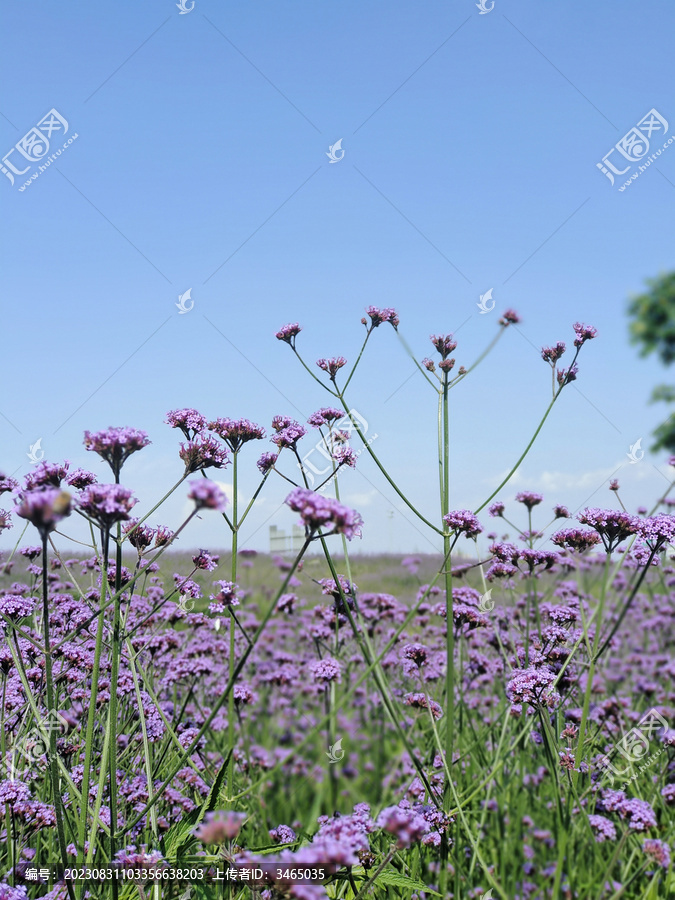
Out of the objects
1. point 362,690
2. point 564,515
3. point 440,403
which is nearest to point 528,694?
point 440,403

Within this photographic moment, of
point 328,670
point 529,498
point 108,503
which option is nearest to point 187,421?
point 108,503

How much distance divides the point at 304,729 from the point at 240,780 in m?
1.90

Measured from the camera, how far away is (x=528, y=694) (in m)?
2.51

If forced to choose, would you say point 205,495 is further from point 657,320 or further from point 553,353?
point 657,320

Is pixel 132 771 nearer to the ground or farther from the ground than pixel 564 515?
nearer to the ground

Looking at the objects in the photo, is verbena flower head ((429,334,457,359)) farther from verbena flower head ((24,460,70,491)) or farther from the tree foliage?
the tree foliage

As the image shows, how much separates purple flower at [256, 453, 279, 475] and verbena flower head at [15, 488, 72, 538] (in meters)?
1.35

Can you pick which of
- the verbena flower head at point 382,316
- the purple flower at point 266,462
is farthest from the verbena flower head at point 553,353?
the purple flower at point 266,462

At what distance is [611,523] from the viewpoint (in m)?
2.80

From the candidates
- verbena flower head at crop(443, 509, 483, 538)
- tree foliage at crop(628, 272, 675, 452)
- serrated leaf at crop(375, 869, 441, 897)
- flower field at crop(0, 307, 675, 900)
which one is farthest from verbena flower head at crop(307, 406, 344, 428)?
tree foliage at crop(628, 272, 675, 452)

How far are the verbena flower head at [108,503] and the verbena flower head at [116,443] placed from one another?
0.79ft

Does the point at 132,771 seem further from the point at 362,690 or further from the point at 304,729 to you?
the point at 362,690

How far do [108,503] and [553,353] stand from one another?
254cm

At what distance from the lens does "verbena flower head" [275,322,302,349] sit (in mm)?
3553
